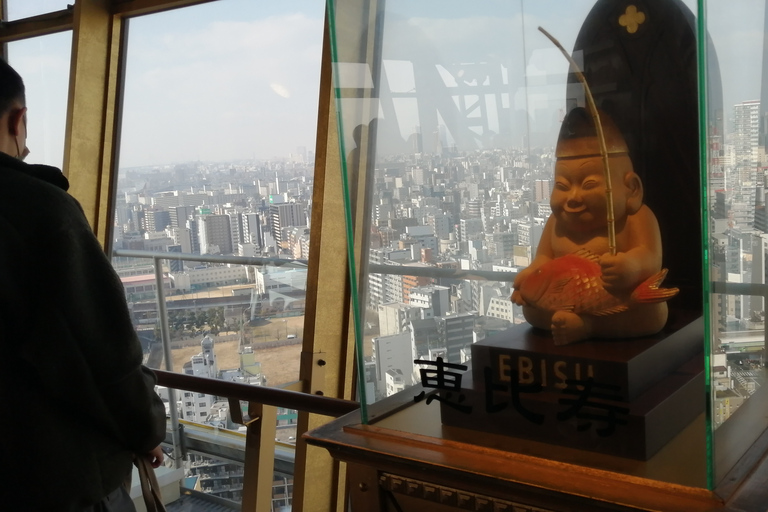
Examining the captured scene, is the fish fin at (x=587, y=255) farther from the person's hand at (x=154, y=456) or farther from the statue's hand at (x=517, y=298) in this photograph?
the person's hand at (x=154, y=456)

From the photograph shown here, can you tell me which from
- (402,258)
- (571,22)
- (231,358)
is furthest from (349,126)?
(231,358)

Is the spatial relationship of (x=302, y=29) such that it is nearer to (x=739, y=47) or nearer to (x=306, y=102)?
(x=306, y=102)

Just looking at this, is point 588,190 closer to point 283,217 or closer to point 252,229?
point 283,217

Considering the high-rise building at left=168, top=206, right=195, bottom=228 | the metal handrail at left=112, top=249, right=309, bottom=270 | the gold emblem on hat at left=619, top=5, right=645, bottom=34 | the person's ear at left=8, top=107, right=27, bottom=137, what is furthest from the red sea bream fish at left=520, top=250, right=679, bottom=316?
the high-rise building at left=168, top=206, right=195, bottom=228

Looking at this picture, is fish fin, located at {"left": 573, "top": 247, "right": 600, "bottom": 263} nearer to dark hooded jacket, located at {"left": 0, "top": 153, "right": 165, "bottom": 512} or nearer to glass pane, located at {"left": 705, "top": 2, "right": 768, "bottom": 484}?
glass pane, located at {"left": 705, "top": 2, "right": 768, "bottom": 484}

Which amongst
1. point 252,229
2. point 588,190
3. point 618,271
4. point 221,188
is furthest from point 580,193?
point 221,188

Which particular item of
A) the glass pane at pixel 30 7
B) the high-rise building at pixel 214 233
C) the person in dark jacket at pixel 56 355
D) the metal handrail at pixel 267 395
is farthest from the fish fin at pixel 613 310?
the glass pane at pixel 30 7
